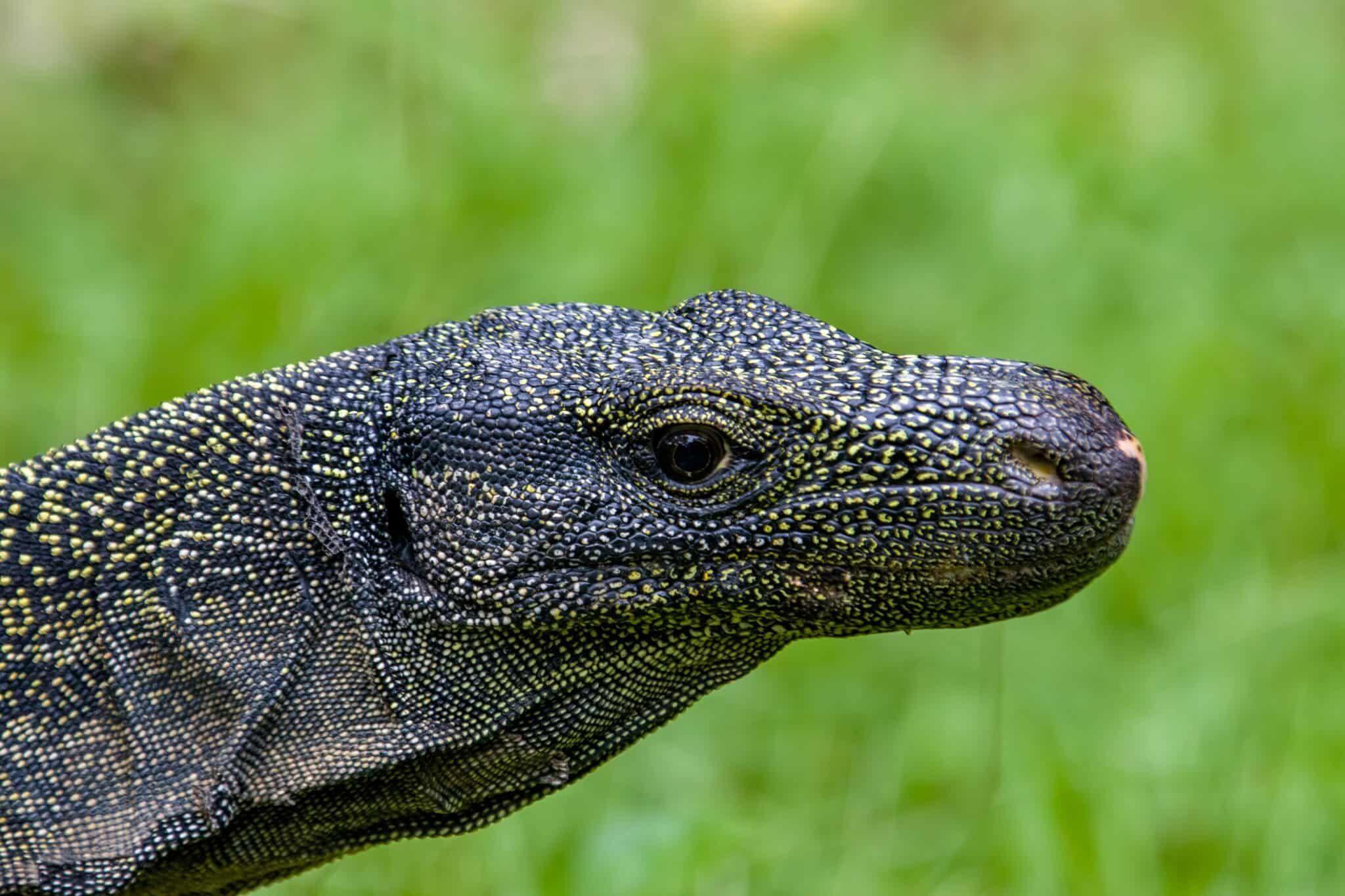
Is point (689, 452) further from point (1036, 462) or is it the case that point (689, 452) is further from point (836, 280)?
point (836, 280)

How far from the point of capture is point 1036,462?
3521 millimetres

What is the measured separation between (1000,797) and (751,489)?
3224mm

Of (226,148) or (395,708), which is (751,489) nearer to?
(395,708)

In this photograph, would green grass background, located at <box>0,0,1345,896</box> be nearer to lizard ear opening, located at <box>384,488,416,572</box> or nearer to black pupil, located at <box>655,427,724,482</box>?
lizard ear opening, located at <box>384,488,416,572</box>

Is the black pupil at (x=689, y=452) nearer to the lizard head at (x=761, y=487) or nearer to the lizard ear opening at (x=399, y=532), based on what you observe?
the lizard head at (x=761, y=487)

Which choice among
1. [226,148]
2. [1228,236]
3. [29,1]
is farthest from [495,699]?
[29,1]

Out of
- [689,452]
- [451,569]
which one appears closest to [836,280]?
[689,452]

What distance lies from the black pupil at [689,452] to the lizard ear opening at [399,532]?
66 cm

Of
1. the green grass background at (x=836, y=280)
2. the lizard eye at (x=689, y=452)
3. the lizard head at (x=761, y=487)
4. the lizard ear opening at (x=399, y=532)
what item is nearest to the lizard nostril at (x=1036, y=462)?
the lizard head at (x=761, y=487)

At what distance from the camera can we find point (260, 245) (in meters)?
8.69

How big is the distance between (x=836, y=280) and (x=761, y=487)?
5.71 meters

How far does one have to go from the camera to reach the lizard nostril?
3502 mm

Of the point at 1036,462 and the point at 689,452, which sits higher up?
the point at 689,452

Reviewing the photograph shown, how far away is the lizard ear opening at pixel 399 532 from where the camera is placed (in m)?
3.80
